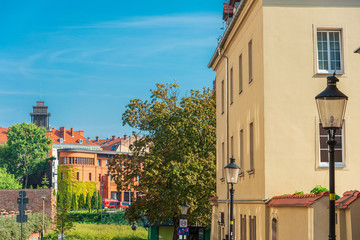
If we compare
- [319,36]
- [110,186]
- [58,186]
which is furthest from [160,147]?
[110,186]

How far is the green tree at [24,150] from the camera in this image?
4680 inches

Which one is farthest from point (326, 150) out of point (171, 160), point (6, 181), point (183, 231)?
point (6, 181)

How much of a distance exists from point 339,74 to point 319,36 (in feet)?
4.48

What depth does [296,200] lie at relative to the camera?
15289 millimetres

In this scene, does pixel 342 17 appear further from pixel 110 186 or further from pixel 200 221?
pixel 110 186

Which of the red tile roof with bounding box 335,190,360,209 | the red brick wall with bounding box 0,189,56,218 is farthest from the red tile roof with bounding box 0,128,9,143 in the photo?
the red tile roof with bounding box 335,190,360,209

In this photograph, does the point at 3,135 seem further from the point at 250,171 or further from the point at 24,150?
the point at 250,171

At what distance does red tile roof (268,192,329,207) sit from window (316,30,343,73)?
419 centimetres

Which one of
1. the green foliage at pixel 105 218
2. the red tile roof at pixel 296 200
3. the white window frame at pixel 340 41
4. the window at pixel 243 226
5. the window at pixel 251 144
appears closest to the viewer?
the red tile roof at pixel 296 200

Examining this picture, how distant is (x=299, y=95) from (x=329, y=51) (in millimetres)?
1612

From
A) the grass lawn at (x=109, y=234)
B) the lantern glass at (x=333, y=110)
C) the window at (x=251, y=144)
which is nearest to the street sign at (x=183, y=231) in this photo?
the window at (x=251, y=144)

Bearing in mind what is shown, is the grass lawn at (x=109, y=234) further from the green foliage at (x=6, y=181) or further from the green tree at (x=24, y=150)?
the green tree at (x=24, y=150)

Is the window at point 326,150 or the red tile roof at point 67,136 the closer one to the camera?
the window at point 326,150

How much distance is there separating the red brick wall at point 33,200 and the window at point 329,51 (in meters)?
65.2
